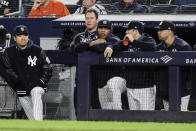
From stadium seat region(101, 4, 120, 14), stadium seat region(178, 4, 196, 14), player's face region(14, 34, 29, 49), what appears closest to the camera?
player's face region(14, 34, 29, 49)

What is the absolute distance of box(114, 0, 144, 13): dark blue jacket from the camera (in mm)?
10297

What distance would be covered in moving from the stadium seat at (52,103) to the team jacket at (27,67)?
38cm

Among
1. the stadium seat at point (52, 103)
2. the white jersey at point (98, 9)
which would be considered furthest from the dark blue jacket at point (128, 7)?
the stadium seat at point (52, 103)

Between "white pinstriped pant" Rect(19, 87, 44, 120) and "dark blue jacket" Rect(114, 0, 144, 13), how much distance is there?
3263 millimetres

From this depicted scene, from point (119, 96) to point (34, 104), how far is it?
1298mm

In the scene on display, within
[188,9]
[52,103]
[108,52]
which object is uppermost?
[188,9]

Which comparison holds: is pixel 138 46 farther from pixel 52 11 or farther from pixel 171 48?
pixel 52 11

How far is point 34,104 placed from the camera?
7.39m

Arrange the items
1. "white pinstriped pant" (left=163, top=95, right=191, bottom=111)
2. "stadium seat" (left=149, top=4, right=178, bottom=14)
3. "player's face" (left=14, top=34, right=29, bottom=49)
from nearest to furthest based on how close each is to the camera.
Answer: "white pinstriped pant" (left=163, top=95, right=191, bottom=111)
"player's face" (left=14, top=34, right=29, bottom=49)
"stadium seat" (left=149, top=4, right=178, bottom=14)

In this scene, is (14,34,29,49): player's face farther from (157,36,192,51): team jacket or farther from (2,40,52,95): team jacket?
(157,36,192,51): team jacket

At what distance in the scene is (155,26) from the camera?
915cm

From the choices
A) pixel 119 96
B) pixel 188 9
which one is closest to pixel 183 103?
pixel 119 96

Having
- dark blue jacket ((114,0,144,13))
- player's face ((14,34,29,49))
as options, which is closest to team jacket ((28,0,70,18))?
dark blue jacket ((114,0,144,13))

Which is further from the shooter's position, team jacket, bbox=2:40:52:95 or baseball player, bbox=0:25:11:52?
baseball player, bbox=0:25:11:52
